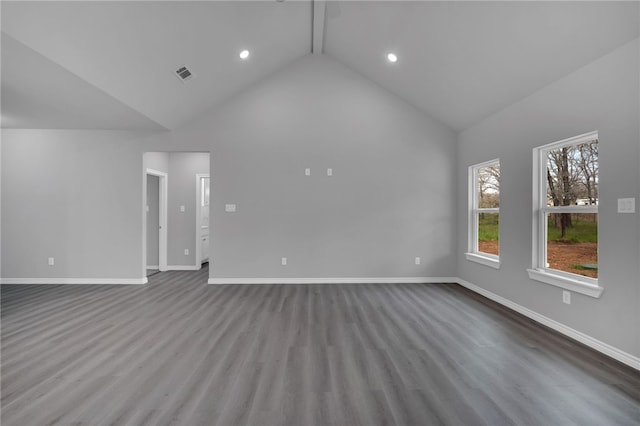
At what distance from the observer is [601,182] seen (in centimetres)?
256

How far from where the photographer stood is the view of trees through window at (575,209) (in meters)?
2.77

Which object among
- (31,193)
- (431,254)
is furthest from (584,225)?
(31,193)

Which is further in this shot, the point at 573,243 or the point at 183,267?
the point at 183,267

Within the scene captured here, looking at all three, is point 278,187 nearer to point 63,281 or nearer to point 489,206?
point 489,206

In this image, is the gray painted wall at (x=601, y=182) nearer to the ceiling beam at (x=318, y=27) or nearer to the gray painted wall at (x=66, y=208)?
the ceiling beam at (x=318, y=27)

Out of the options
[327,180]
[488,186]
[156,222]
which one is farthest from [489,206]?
[156,222]

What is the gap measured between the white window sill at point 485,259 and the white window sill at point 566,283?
25.5 inches

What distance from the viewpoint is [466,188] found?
4891 mm

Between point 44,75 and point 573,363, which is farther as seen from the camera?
point 44,75

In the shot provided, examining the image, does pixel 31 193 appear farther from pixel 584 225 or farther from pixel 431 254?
pixel 584 225

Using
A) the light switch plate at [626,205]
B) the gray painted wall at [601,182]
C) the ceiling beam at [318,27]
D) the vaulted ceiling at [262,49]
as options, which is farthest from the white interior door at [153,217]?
the light switch plate at [626,205]

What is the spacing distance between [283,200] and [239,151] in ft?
3.74

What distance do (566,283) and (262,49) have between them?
4745 millimetres

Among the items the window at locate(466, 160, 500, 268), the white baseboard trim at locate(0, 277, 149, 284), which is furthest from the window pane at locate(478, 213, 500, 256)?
the white baseboard trim at locate(0, 277, 149, 284)
